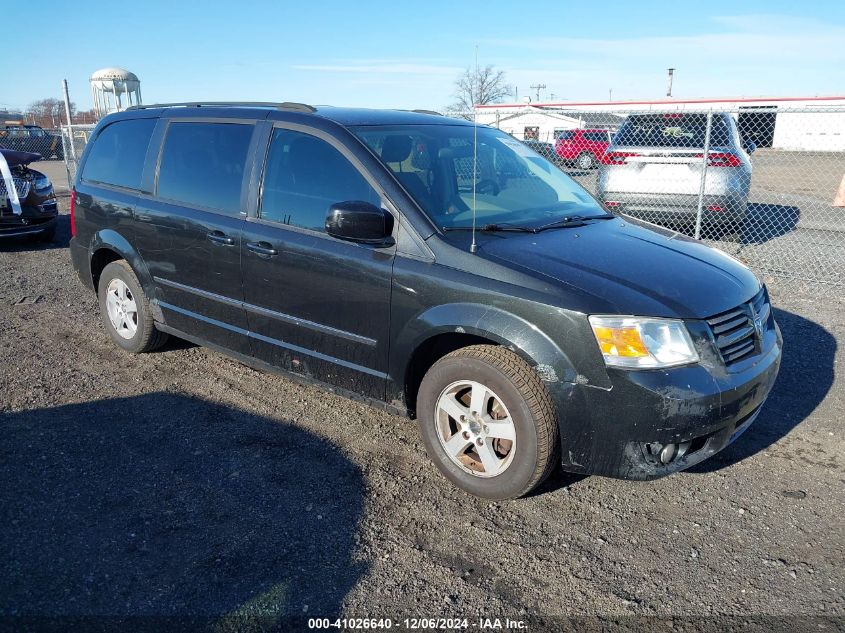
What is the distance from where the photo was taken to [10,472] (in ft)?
11.5

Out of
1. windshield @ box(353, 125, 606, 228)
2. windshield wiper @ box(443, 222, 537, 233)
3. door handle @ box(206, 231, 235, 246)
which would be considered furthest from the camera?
door handle @ box(206, 231, 235, 246)

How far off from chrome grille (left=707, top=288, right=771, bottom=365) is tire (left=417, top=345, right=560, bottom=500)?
85cm

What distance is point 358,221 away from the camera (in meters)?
3.33

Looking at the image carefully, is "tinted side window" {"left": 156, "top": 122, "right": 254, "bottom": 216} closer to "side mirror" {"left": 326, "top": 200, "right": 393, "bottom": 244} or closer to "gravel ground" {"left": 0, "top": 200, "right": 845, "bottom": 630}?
"side mirror" {"left": 326, "top": 200, "right": 393, "bottom": 244}

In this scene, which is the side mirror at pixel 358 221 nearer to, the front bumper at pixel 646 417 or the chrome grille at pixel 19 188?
the front bumper at pixel 646 417

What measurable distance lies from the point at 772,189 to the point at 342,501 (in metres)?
19.8

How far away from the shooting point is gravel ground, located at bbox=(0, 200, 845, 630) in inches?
103

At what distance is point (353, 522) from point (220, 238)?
2027 millimetres

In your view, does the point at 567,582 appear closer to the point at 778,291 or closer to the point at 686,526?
the point at 686,526

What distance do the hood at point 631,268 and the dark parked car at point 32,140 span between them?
1087 inches

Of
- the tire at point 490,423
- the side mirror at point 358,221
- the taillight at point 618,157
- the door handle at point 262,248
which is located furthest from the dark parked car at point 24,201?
the tire at point 490,423

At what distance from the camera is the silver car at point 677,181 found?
27.8 feet

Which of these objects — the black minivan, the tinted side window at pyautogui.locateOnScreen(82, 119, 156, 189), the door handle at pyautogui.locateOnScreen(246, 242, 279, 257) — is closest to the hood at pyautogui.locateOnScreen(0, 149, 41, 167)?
the tinted side window at pyautogui.locateOnScreen(82, 119, 156, 189)

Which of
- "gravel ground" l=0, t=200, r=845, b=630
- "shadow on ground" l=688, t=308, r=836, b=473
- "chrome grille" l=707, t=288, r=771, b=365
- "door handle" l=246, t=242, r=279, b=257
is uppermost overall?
"door handle" l=246, t=242, r=279, b=257
